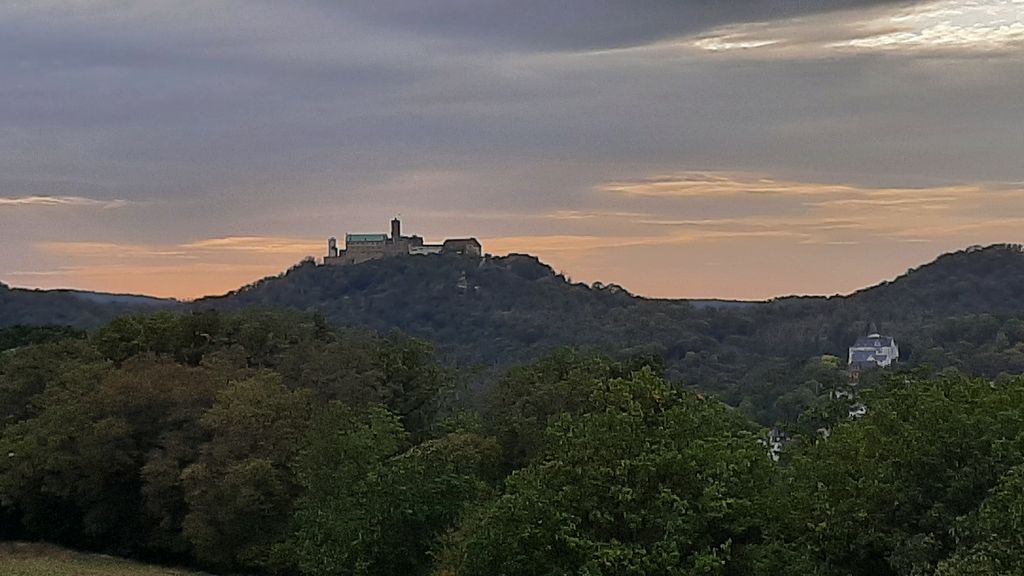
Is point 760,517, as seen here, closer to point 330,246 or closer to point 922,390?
point 922,390

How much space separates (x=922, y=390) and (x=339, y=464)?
16.4 m

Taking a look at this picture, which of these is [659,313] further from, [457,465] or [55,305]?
[457,465]

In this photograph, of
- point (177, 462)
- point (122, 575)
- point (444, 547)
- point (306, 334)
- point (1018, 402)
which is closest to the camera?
point (1018, 402)

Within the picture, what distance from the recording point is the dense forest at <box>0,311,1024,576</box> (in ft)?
64.2

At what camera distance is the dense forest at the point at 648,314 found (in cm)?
9606

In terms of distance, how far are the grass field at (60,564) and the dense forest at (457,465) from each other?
3.97 feet

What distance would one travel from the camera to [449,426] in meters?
39.1

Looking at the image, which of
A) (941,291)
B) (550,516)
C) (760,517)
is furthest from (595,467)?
(941,291)

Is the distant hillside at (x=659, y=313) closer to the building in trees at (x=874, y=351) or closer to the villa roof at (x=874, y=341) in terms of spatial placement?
the building in trees at (x=874, y=351)

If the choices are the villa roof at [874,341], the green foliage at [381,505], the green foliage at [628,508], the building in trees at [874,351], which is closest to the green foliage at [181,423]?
the green foliage at [381,505]

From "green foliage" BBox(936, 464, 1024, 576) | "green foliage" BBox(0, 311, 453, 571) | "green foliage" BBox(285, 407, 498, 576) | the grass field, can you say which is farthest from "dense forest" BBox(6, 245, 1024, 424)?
"green foliage" BBox(936, 464, 1024, 576)

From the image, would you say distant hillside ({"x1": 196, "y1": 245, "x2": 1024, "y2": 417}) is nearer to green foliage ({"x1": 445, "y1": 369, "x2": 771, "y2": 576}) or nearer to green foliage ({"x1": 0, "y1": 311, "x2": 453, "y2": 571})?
green foliage ({"x1": 0, "y1": 311, "x2": 453, "y2": 571})

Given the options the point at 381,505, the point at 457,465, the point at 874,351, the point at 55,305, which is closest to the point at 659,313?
the point at 874,351

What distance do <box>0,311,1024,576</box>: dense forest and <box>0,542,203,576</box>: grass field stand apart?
121 centimetres
